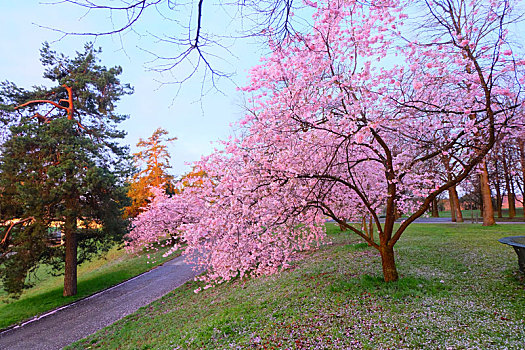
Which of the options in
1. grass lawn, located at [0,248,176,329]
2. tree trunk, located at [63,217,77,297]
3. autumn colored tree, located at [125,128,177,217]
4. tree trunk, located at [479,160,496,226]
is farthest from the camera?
autumn colored tree, located at [125,128,177,217]

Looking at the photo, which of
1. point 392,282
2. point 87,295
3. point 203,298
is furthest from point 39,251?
point 392,282

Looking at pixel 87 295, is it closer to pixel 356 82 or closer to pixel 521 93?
pixel 356 82

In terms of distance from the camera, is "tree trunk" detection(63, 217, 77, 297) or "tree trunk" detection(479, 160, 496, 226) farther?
"tree trunk" detection(479, 160, 496, 226)

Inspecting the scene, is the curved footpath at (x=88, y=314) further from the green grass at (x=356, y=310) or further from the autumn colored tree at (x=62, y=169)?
the autumn colored tree at (x=62, y=169)

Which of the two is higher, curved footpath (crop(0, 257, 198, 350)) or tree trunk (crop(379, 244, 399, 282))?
tree trunk (crop(379, 244, 399, 282))

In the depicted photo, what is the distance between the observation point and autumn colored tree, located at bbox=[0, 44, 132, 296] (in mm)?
11070

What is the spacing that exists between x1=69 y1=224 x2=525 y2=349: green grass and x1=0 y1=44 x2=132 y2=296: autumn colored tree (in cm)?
562

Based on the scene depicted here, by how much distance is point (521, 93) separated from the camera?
4.42 metres

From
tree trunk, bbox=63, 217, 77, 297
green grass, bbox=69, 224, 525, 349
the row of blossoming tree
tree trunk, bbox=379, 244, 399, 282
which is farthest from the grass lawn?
tree trunk, bbox=379, 244, 399, 282

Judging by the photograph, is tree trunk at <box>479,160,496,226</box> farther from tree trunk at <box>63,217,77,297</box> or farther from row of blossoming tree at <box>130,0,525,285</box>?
tree trunk at <box>63,217,77,297</box>

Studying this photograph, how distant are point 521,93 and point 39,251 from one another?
53.1ft

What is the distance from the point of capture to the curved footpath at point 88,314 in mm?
8398

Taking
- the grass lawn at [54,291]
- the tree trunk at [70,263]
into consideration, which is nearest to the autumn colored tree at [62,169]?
the tree trunk at [70,263]

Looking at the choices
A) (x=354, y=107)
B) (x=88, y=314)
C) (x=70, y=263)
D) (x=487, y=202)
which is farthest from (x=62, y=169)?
(x=487, y=202)
